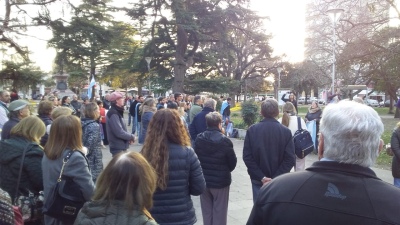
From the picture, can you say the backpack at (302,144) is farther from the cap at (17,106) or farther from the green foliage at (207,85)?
the green foliage at (207,85)

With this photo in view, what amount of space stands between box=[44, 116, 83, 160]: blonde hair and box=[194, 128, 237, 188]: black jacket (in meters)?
1.72

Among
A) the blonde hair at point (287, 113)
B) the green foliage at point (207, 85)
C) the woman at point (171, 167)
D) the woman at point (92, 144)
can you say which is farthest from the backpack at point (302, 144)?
the green foliage at point (207, 85)

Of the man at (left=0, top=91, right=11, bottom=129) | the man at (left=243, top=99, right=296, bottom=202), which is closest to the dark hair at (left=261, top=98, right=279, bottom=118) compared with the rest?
the man at (left=243, top=99, right=296, bottom=202)

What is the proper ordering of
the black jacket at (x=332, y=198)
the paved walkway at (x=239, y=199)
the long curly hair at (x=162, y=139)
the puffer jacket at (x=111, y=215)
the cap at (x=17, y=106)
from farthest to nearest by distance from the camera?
the paved walkway at (x=239, y=199) < the cap at (x=17, y=106) < the long curly hair at (x=162, y=139) < the puffer jacket at (x=111, y=215) < the black jacket at (x=332, y=198)

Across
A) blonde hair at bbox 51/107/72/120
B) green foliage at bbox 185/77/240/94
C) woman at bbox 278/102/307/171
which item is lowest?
woman at bbox 278/102/307/171

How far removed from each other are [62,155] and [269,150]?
2484mm

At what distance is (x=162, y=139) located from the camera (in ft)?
11.3

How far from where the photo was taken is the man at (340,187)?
5.51 ft

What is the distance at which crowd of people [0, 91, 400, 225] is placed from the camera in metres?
1.73

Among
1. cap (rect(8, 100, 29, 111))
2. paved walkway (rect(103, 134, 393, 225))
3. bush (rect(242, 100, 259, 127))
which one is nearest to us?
cap (rect(8, 100, 29, 111))

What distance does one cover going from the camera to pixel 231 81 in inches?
1234

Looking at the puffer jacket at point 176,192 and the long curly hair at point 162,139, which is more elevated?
the long curly hair at point 162,139

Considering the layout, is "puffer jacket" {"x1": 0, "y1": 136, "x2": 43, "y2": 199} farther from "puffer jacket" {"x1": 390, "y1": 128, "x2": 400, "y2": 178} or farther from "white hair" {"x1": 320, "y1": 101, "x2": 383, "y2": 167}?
"puffer jacket" {"x1": 390, "y1": 128, "x2": 400, "y2": 178}

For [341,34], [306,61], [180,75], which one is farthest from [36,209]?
[306,61]
